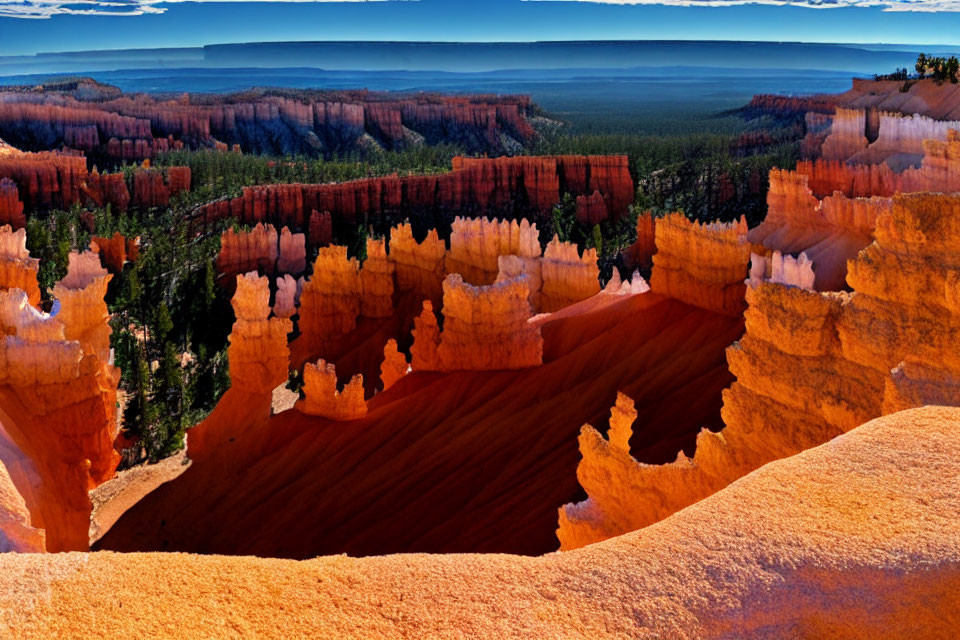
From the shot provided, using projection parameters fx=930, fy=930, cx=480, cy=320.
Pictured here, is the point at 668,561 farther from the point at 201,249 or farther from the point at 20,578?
the point at 201,249

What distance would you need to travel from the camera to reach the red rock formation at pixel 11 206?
49.7 metres

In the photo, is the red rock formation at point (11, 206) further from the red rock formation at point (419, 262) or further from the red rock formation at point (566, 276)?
the red rock formation at point (566, 276)

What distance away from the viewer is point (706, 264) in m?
20.0

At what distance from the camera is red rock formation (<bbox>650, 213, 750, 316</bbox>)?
19766 millimetres

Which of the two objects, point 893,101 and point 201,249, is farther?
point 893,101

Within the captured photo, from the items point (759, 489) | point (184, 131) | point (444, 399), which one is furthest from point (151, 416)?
point (184, 131)

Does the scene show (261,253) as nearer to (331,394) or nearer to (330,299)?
(330,299)

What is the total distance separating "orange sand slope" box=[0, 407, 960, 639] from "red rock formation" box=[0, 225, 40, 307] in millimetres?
13333

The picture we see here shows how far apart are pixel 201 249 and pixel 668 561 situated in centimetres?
4590

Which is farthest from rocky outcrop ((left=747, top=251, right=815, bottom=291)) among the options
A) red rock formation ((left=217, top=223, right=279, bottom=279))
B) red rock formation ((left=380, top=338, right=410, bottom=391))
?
red rock formation ((left=217, top=223, right=279, bottom=279))

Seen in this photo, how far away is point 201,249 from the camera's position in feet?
157

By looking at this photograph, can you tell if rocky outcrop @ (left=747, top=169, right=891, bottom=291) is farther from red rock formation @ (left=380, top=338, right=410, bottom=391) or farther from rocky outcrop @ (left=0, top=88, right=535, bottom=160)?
rocky outcrop @ (left=0, top=88, right=535, bottom=160)

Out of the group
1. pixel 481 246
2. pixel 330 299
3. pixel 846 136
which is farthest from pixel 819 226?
pixel 846 136

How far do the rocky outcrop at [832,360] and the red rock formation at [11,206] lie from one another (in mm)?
47833
